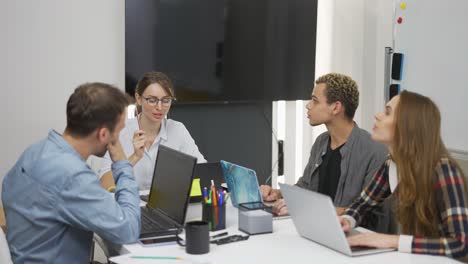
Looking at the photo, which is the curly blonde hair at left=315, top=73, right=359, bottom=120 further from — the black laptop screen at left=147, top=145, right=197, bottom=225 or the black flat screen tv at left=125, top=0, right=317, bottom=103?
the black flat screen tv at left=125, top=0, right=317, bottom=103

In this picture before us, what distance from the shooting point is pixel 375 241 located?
170cm

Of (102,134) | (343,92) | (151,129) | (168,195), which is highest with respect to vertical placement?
(343,92)

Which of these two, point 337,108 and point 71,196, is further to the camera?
point 337,108

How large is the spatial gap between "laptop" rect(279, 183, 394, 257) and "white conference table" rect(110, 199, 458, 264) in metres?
0.02

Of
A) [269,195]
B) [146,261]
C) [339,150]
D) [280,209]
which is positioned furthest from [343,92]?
[146,261]

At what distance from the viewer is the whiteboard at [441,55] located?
3.13m

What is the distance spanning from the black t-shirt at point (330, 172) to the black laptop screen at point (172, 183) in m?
0.88

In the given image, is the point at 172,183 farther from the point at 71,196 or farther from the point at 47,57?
the point at 47,57

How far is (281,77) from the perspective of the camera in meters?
4.01

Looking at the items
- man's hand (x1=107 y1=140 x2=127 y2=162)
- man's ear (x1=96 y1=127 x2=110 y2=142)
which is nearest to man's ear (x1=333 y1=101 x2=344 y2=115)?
man's hand (x1=107 y1=140 x2=127 y2=162)

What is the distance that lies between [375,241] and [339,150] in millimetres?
915

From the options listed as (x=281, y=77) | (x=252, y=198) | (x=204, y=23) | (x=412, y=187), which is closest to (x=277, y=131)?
(x=281, y=77)

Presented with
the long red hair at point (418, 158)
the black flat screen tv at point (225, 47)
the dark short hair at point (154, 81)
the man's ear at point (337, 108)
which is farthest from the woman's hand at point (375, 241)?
the black flat screen tv at point (225, 47)

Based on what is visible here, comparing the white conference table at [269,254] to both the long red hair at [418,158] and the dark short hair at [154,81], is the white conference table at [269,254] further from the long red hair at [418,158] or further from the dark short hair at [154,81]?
the dark short hair at [154,81]
